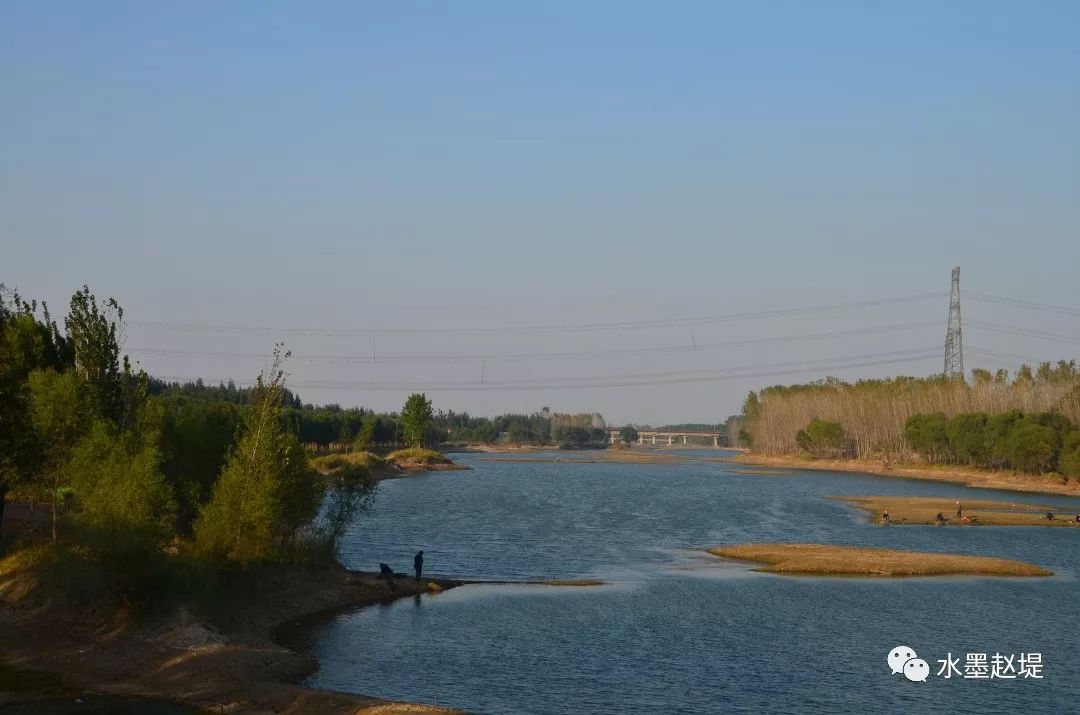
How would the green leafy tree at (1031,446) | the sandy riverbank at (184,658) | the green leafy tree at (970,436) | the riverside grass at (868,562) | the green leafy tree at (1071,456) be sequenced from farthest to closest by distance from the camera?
the green leafy tree at (970,436) < the green leafy tree at (1031,446) < the green leafy tree at (1071,456) < the riverside grass at (868,562) < the sandy riverbank at (184,658)

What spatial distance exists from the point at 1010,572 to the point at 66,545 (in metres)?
55.5

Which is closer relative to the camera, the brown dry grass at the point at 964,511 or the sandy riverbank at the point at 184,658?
the sandy riverbank at the point at 184,658

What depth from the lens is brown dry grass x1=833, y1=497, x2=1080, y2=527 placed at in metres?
103

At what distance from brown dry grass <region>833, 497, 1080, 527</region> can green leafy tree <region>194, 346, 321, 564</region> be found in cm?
6685

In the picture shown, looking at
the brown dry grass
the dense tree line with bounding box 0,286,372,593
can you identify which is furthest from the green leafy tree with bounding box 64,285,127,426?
the brown dry grass

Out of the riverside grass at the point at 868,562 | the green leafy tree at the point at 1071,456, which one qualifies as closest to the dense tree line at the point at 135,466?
the riverside grass at the point at 868,562

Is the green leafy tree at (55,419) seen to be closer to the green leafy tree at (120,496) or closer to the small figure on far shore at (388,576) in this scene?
the green leafy tree at (120,496)

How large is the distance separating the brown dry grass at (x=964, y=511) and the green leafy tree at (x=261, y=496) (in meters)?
66.9

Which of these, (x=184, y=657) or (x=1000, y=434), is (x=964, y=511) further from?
(x=184, y=657)

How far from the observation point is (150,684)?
36219 mm

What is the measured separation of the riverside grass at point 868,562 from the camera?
66938mm

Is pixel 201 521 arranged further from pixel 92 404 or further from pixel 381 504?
pixel 381 504

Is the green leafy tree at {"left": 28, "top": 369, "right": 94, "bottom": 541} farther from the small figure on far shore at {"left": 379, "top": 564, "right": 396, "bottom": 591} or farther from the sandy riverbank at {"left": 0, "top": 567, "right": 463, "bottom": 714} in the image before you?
the small figure on far shore at {"left": 379, "top": 564, "right": 396, "bottom": 591}

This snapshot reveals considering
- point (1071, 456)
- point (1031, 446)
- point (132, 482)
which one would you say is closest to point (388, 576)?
point (132, 482)
